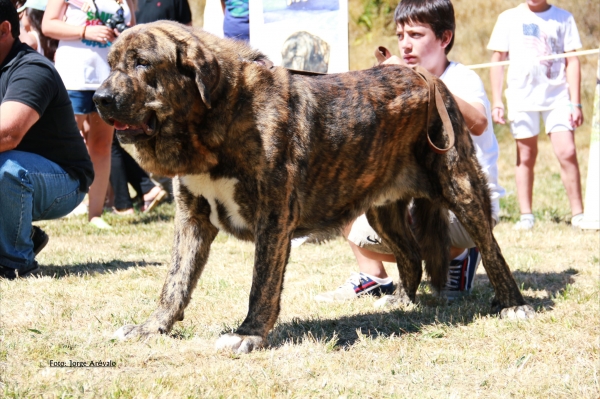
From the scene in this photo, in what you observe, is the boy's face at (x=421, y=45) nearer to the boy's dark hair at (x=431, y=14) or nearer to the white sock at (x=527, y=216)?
the boy's dark hair at (x=431, y=14)

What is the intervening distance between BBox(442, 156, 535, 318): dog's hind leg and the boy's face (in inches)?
31.5

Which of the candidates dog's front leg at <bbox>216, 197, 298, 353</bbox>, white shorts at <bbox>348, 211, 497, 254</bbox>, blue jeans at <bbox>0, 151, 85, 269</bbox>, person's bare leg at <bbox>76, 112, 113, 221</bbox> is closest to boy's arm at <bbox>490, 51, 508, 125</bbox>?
white shorts at <bbox>348, 211, 497, 254</bbox>

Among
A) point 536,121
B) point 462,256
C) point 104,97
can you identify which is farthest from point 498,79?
point 104,97

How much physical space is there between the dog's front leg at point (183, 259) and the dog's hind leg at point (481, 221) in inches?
53.3

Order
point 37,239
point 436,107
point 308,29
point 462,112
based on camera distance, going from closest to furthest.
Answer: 1. point 436,107
2. point 462,112
3. point 37,239
4. point 308,29

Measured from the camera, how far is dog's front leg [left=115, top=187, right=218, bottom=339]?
12.7ft

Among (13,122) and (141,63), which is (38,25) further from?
(141,63)

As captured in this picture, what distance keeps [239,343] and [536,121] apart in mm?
5118

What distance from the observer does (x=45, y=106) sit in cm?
520

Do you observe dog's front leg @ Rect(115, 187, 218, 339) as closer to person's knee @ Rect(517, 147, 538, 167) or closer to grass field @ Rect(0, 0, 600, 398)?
grass field @ Rect(0, 0, 600, 398)

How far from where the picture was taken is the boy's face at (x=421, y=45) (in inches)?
191

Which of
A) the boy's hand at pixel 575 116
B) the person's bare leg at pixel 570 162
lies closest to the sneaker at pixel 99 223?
the person's bare leg at pixel 570 162

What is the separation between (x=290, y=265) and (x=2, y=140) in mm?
2259

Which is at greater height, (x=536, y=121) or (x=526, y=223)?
(x=536, y=121)
